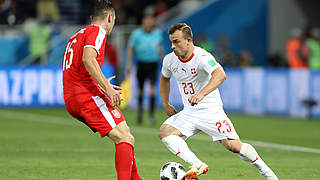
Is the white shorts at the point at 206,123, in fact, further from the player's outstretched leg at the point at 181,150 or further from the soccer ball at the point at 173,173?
the soccer ball at the point at 173,173

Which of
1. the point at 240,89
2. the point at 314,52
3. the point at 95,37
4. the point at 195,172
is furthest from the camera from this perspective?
the point at 314,52

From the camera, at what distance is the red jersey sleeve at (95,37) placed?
6.90 metres

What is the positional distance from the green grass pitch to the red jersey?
1466 mm

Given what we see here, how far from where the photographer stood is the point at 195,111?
7898mm

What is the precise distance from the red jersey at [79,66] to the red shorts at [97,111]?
0.24ft

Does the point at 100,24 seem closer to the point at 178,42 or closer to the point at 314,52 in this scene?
the point at 178,42

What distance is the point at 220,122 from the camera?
25.3 ft

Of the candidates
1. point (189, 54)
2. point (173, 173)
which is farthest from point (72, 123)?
point (173, 173)

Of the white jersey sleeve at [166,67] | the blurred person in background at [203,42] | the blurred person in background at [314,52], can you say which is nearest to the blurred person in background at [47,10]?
the blurred person in background at [203,42]

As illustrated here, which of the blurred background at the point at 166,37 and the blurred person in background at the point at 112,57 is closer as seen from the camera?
the blurred background at the point at 166,37

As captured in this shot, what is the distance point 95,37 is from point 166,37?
61.6 feet

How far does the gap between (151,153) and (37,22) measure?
649 inches

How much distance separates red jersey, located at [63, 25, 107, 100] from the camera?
7031mm

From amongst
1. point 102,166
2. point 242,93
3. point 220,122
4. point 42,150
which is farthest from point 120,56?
point 220,122
